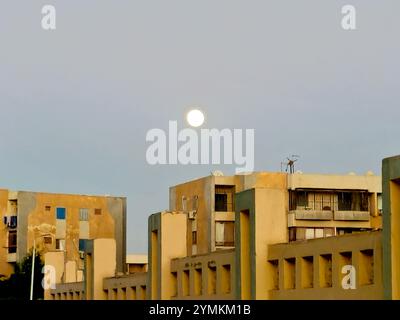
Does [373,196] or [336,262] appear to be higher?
[373,196]

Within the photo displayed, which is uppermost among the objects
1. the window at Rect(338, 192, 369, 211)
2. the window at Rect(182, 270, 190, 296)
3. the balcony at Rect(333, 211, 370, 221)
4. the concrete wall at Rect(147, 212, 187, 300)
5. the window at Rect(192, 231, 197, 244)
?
the window at Rect(338, 192, 369, 211)

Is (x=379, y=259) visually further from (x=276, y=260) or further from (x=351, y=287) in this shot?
(x=276, y=260)

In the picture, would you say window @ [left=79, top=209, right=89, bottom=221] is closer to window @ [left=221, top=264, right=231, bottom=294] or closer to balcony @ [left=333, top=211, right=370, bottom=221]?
balcony @ [left=333, top=211, right=370, bottom=221]

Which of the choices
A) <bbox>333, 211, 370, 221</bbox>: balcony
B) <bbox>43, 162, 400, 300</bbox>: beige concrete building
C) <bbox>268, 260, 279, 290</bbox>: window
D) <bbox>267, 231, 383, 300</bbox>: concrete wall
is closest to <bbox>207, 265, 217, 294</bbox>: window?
<bbox>43, 162, 400, 300</bbox>: beige concrete building

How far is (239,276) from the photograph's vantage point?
36906 mm

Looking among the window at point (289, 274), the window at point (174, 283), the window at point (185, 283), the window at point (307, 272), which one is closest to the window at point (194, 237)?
the window at point (174, 283)

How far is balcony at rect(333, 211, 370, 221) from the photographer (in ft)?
269

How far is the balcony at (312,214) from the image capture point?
8094 cm

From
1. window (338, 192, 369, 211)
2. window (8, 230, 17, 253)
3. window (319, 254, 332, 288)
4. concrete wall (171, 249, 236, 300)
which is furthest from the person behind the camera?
window (8, 230, 17, 253)

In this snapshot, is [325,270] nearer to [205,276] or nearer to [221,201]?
[205,276]

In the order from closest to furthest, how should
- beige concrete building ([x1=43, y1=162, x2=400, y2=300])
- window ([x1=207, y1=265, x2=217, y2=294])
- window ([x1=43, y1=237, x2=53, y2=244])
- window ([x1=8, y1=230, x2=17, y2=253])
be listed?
1. beige concrete building ([x1=43, y1=162, x2=400, y2=300])
2. window ([x1=207, y1=265, x2=217, y2=294])
3. window ([x1=8, y1=230, x2=17, y2=253])
4. window ([x1=43, y1=237, x2=53, y2=244])

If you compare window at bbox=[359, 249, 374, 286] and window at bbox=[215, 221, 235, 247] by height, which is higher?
window at bbox=[215, 221, 235, 247]
